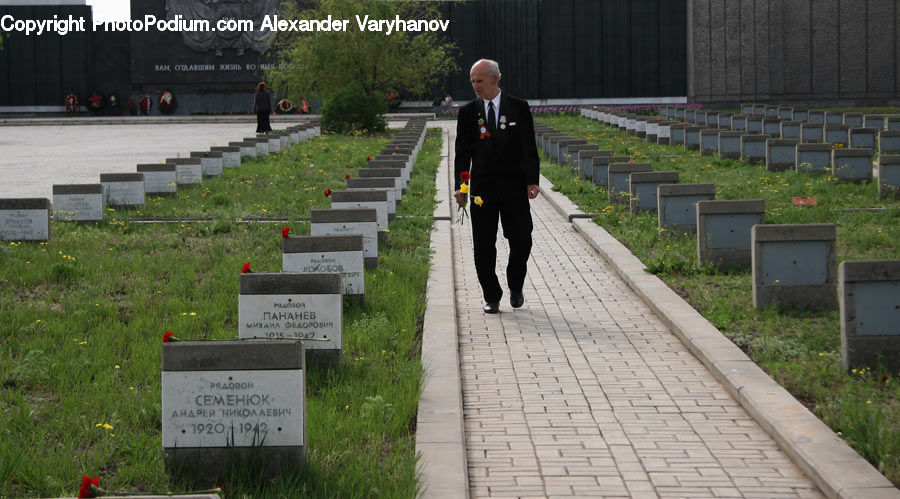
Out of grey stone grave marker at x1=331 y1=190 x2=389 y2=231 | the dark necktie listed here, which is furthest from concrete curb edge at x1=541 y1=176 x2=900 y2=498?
grey stone grave marker at x1=331 y1=190 x2=389 y2=231

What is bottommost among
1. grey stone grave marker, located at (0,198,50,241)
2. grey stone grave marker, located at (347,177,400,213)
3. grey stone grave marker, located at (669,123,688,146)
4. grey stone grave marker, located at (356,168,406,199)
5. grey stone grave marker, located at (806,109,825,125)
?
grey stone grave marker, located at (0,198,50,241)

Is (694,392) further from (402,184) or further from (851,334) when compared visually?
(402,184)

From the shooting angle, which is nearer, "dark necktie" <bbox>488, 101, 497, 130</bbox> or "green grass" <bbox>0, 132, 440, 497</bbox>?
"green grass" <bbox>0, 132, 440, 497</bbox>

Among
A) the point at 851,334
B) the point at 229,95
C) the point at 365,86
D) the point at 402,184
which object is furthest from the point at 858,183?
the point at 229,95

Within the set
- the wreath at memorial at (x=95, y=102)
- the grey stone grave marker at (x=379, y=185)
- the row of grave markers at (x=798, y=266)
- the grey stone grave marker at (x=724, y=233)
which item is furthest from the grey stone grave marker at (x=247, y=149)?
the wreath at memorial at (x=95, y=102)

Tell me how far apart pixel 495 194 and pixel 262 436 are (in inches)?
195

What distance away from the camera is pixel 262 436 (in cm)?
578

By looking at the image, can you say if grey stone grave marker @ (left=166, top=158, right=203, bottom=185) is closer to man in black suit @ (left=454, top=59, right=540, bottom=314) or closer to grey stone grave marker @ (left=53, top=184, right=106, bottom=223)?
grey stone grave marker @ (left=53, top=184, right=106, bottom=223)

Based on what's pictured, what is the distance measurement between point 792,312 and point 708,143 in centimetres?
2294

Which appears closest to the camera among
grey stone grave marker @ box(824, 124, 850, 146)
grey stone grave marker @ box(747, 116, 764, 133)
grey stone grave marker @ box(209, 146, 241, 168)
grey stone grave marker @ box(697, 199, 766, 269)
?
grey stone grave marker @ box(697, 199, 766, 269)

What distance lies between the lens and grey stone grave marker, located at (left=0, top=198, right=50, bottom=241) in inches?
579

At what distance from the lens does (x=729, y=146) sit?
29688 mm

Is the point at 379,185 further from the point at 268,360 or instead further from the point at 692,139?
the point at 692,139

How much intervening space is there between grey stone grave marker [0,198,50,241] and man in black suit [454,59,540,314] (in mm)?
6424
